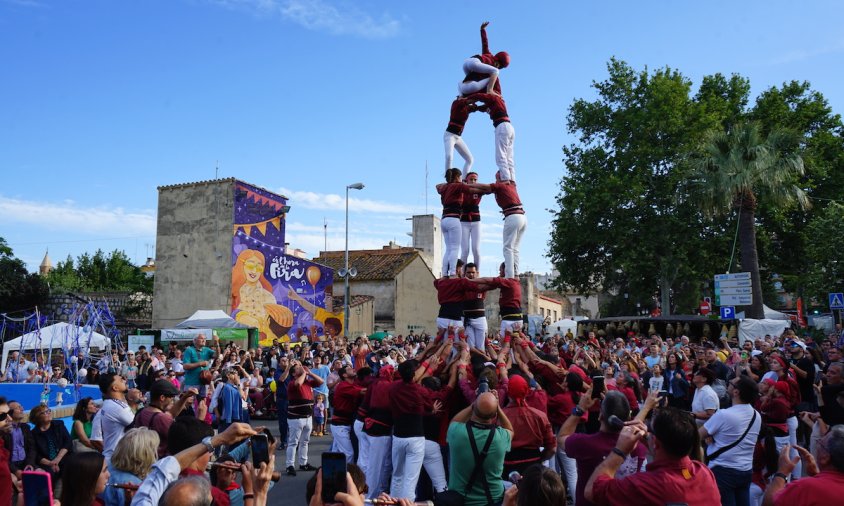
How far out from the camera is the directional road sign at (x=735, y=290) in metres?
20.9

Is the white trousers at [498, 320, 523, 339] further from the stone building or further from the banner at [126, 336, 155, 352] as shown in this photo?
the stone building

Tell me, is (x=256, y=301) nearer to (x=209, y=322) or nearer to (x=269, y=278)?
(x=269, y=278)

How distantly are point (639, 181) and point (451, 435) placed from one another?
26.7 meters

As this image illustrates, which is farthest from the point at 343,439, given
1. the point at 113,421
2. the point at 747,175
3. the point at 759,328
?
the point at 747,175

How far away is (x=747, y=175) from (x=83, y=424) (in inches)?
907

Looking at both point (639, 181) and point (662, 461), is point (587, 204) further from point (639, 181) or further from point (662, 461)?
point (662, 461)

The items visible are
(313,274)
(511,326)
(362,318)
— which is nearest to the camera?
(511,326)

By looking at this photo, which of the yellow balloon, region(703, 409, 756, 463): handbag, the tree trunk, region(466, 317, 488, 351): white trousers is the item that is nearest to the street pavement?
region(466, 317, 488, 351): white trousers

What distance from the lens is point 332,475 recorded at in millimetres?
2732

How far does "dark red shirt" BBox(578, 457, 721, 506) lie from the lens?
3234 millimetres

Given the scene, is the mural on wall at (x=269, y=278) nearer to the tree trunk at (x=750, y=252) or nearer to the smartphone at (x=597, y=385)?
the tree trunk at (x=750, y=252)

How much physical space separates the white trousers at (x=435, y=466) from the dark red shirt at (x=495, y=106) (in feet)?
18.2

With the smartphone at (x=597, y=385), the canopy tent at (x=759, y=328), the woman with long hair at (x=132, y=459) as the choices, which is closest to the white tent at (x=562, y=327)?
the canopy tent at (x=759, y=328)

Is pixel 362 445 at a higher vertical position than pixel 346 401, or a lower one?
lower
